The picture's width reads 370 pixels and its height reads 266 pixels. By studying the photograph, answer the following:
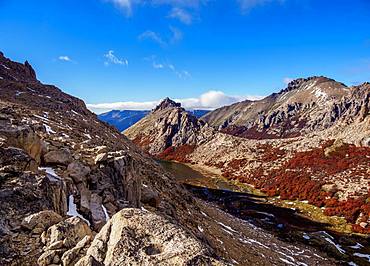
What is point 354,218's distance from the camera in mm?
64375

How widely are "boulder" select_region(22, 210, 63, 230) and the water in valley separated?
4247 centimetres

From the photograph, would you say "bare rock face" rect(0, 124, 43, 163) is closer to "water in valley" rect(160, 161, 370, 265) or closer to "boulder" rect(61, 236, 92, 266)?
"boulder" rect(61, 236, 92, 266)

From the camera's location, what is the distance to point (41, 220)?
13.5 m

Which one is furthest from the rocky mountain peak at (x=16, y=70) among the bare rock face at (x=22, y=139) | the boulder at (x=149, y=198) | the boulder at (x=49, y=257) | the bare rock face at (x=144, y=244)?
the bare rock face at (x=144, y=244)

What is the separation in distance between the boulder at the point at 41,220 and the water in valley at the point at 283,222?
42.5 metres

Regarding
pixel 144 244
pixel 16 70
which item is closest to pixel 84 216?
pixel 144 244

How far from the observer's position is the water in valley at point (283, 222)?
48125mm

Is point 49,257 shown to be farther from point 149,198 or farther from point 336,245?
point 336,245

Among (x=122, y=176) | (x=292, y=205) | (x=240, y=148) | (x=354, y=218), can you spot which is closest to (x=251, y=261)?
(x=122, y=176)

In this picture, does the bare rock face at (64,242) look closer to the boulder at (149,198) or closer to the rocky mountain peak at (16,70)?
the boulder at (149,198)

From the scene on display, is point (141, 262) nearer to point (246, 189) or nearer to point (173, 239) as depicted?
point (173, 239)

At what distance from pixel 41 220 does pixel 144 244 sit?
19.9ft

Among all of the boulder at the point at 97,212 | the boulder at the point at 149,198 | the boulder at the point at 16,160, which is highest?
the boulder at the point at 16,160

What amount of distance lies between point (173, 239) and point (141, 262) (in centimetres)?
141
